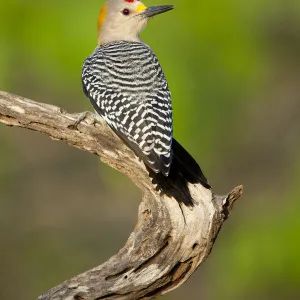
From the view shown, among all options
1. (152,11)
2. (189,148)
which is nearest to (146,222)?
(152,11)

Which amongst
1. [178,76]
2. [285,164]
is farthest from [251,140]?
[178,76]

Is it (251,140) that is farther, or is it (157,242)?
(251,140)

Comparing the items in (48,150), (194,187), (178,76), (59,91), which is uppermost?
(194,187)

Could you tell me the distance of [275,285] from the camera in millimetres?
11945

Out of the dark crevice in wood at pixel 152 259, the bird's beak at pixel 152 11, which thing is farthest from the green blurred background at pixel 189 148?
the dark crevice in wood at pixel 152 259

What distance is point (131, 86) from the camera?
7.96 m

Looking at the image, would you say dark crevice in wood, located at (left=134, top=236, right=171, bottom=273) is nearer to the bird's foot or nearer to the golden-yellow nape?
the bird's foot

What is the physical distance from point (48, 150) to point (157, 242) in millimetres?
6516

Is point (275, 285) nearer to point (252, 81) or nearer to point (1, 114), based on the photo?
point (252, 81)

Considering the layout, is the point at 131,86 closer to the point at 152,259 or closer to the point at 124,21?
the point at 124,21

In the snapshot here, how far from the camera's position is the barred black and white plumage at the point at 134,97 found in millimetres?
7340

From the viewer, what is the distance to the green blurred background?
38.2 feet

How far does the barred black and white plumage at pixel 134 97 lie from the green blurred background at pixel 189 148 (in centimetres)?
241

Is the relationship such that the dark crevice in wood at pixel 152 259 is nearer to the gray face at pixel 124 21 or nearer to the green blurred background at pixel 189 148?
the gray face at pixel 124 21
